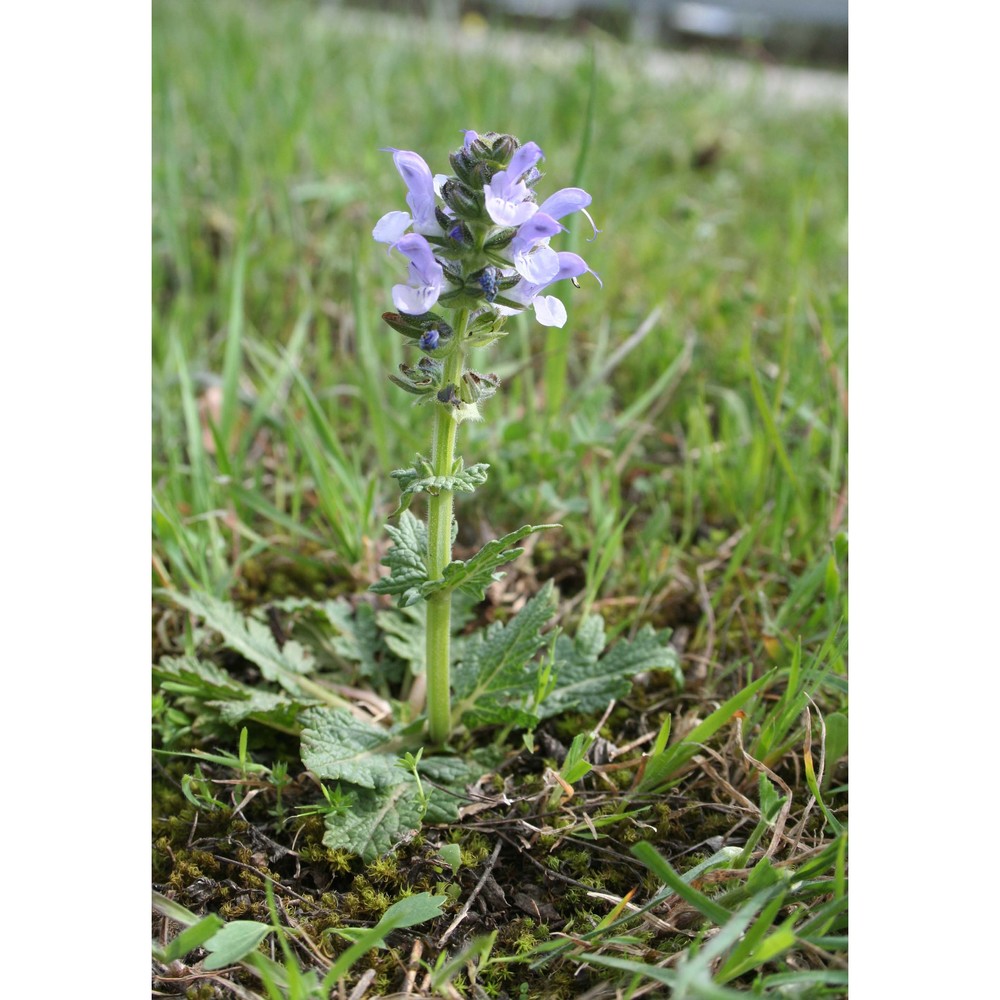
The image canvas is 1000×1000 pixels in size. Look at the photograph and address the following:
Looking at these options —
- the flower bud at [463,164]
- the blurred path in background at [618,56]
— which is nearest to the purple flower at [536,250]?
the flower bud at [463,164]

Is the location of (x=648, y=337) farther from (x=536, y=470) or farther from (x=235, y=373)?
(x=235, y=373)

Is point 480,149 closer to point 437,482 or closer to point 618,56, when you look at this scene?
point 437,482

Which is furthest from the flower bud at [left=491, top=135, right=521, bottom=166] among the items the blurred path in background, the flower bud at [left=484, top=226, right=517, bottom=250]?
the blurred path in background

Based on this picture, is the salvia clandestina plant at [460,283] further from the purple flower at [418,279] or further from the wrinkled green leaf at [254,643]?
the wrinkled green leaf at [254,643]

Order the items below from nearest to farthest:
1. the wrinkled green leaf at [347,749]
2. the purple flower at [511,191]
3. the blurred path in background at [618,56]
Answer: the purple flower at [511,191] → the wrinkled green leaf at [347,749] → the blurred path in background at [618,56]

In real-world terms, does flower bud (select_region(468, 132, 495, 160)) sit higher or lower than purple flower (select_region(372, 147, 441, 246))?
higher

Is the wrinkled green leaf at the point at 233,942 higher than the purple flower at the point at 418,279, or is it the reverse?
the purple flower at the point at 418,279

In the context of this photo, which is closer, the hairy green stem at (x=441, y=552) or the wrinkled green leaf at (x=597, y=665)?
the hairy green stem at (x=441, y=552)

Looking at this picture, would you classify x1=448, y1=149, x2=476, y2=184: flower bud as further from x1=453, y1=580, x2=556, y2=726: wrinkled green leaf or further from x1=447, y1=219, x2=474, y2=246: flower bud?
x1=453, y1=580, x2=556, y2=726: wrinkled green leaf
